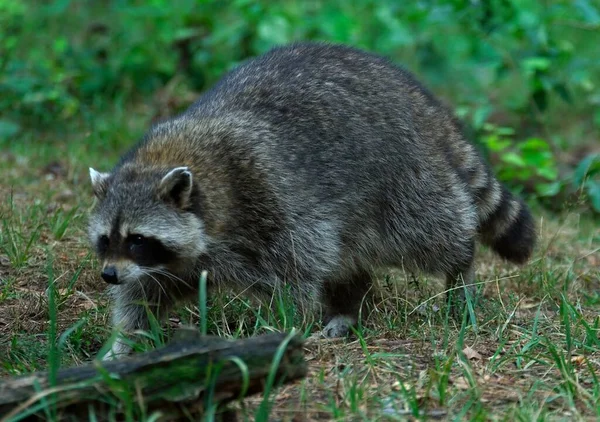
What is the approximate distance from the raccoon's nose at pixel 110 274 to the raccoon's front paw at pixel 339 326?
1.27 m

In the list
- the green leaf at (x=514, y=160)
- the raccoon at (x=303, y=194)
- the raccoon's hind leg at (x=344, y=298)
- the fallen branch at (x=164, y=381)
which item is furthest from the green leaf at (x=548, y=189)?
the fallen branch at (x=164, y=381)

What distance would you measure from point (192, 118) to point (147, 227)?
3.02 feet

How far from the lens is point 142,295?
4918mm

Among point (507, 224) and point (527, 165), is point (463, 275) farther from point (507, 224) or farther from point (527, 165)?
point (527, 165)

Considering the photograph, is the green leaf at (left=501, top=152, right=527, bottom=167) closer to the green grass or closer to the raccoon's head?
the green grass

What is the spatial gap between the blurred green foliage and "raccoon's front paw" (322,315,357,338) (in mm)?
2456

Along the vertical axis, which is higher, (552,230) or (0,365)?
(0,365)

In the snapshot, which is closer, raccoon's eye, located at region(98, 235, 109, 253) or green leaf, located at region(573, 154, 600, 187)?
raccoon's eye, located at region(98, 235, 109, 253)

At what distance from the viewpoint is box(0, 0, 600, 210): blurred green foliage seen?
789 cm

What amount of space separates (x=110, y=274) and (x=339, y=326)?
158cm

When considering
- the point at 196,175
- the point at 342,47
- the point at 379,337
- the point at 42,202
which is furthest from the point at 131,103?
the point at 379,337

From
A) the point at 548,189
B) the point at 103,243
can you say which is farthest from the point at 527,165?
the point at 103,243

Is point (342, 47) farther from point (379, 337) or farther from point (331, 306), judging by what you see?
point (379, 337)

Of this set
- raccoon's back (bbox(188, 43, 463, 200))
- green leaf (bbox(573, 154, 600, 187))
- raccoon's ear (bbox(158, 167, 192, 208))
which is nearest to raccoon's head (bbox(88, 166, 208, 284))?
raccoon's ear (bbox(158, 167, 192, 208))
